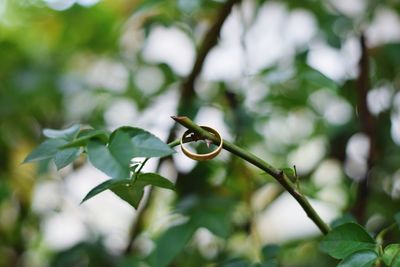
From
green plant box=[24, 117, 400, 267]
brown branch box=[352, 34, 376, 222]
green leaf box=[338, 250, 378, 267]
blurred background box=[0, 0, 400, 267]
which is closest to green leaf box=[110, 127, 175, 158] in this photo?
green plant box=[24, 117, 400, 267]

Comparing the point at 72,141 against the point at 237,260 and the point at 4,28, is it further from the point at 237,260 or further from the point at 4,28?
the point at 4,28

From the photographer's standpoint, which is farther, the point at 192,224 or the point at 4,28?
the point at 4,28

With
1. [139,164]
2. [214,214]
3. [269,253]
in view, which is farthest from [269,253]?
[139,164]

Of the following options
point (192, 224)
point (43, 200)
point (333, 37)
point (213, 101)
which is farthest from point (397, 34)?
point (43, 200)

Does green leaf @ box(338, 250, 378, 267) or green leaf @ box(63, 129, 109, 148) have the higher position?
green leaf @ box(63, 129, 109, 148)

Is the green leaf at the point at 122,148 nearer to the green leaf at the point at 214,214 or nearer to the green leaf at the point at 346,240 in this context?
the green leaf at the point at 346,240

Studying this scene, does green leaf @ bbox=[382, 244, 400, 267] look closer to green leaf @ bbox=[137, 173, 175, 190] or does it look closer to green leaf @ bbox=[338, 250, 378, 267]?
green leaf @ bbox=[338, 250, 378, 267]

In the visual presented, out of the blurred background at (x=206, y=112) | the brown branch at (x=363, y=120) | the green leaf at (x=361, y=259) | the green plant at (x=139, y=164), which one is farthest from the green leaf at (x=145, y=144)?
the brown branch at (x=363, y=120)
